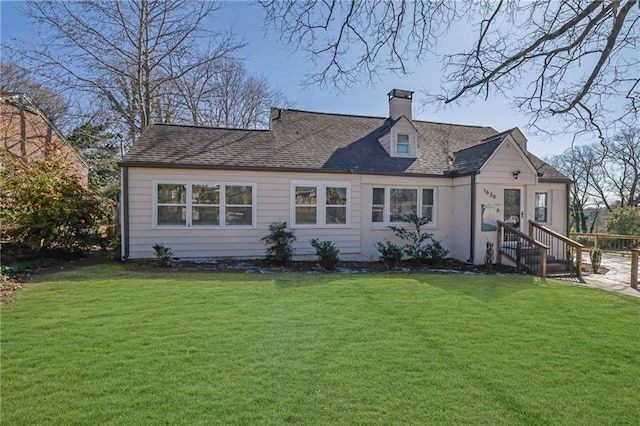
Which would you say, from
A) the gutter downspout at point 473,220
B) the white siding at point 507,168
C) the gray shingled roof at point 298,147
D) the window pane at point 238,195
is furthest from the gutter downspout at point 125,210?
the white siding at point 507,168

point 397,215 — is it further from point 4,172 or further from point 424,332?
point 4,172

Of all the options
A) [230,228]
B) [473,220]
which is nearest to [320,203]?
[230,228]

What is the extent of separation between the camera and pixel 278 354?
12.4 ft

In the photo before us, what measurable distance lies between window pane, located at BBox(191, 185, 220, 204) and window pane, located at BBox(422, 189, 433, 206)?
7.20 meters

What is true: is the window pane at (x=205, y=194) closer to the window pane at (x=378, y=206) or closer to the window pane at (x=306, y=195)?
the window pane at (x=306, y=195)

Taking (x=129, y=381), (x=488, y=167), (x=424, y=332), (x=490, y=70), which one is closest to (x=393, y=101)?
(x=488, y=167)

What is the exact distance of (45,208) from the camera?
930 cm

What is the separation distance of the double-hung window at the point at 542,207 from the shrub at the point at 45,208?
15705 millimetres

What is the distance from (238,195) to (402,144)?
6.57m

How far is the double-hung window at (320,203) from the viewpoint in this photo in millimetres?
11188

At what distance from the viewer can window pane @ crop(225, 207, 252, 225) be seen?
35.2 feet

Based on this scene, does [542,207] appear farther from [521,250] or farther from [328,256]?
[328,256]

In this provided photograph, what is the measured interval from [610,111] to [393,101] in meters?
9.56

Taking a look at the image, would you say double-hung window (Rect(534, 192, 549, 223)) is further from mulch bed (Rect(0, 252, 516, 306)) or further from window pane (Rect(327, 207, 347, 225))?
window pane (Rect(327, 207, 347, 225))
